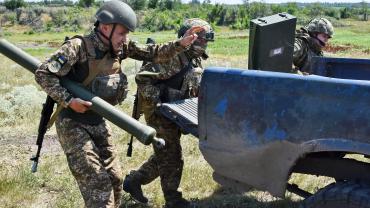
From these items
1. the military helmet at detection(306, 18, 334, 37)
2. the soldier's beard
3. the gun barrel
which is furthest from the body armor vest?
the military helmet at detection(306, 18, 334, 37)

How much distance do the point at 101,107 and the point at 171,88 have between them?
104cm

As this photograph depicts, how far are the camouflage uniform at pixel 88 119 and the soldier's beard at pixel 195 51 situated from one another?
259 millimetres

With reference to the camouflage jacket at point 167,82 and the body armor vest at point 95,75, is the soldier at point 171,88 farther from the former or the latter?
the body armor vest at point 95,75

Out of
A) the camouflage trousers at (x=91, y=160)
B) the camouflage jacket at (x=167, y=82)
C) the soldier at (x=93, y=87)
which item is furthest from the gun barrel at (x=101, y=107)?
the camouflage jacket at (x=167, y=82)

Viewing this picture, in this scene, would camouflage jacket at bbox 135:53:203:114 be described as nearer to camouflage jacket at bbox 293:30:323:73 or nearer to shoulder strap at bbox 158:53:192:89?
shoulder strap at bbox 158:53:192:89

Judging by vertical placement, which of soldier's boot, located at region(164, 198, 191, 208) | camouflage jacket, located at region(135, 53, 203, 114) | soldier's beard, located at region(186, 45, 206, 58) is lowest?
soldier's boot, located at region(164, 198, 191, 208)

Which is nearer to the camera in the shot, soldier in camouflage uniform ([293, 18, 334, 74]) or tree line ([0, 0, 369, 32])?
soldier in camouflage uniform ([293, 18, 334, 74])

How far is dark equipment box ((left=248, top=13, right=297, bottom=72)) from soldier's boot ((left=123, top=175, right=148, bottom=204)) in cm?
172

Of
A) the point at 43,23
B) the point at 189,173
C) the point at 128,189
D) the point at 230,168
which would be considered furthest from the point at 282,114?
the point at 43,23

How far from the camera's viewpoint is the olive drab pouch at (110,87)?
13.1ft

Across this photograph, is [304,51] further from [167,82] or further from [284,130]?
[284,130]

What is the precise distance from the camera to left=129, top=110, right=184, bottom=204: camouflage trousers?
461cm

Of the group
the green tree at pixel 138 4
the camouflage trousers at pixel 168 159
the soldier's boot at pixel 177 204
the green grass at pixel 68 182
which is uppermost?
the camouflage trousers at pixel 168 159

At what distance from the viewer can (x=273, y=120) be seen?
304cm
